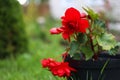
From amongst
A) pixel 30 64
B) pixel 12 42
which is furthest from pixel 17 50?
pixel 30 64

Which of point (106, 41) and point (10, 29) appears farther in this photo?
point (10, 29)

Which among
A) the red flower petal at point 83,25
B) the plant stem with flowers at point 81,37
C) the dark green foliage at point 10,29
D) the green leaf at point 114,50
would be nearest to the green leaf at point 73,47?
the plant stem with flowers at point 81,37

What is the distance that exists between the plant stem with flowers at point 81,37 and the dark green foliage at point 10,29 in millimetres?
3181

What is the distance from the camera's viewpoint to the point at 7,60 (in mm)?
6129

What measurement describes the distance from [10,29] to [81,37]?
333 centimetres

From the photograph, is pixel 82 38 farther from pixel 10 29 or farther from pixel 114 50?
pixel 10 29

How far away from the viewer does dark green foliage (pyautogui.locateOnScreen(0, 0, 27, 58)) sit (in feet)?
Result: 20.6

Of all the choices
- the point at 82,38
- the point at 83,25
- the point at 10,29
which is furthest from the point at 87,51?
the point at 10,29

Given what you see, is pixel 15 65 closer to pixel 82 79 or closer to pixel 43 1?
pixel 82 79

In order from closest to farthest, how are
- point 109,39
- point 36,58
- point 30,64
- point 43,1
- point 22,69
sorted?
1. point 109,39
2. point 22,69
3. point 30,64
4. point 36,58
5. point 43,1

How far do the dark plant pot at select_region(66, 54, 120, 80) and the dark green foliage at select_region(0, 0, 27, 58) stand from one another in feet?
10.5

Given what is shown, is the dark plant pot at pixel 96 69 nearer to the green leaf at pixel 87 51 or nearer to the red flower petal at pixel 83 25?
the green leaf at pixel 87 51

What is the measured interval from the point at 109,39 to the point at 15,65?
2.81m

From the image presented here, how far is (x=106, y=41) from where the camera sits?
3129 millimetres
